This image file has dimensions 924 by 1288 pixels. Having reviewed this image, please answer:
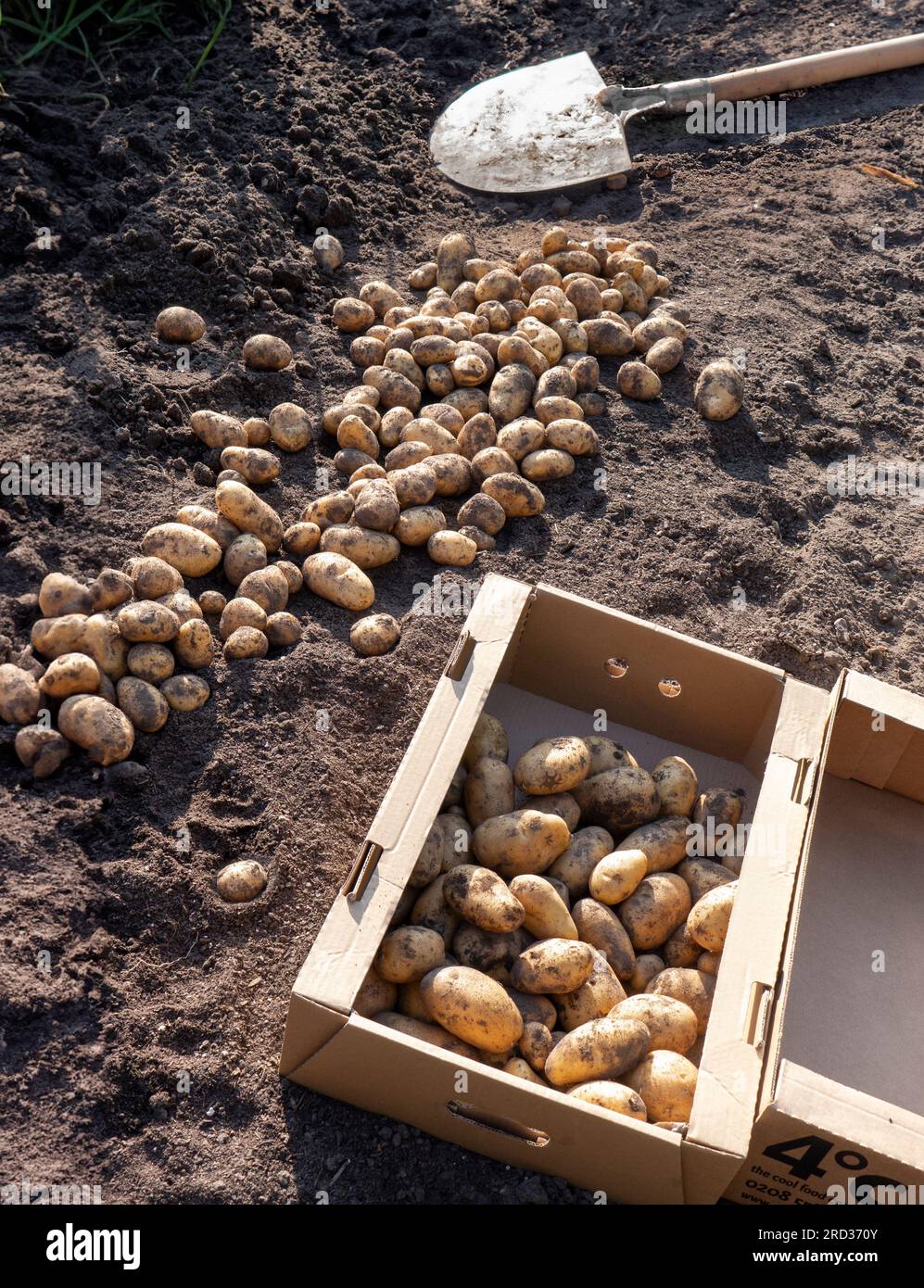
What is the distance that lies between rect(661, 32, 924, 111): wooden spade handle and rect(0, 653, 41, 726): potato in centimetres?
336

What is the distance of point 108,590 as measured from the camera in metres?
2.12

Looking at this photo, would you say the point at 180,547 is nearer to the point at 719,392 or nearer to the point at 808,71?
the point at 719,392

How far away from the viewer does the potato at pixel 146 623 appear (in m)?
2.09

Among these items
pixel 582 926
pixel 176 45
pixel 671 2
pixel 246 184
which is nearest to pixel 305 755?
pixel 582 926

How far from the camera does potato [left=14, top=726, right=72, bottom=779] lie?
1.90 m

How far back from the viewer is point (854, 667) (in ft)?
8.07

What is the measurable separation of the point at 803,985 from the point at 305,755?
3.31ft

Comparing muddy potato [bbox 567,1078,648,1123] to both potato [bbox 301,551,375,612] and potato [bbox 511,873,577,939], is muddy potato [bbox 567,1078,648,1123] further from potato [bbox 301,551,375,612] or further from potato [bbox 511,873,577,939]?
potato [bbox 301,551,375,612]

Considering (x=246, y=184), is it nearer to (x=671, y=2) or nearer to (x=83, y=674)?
(x=83, y=674)

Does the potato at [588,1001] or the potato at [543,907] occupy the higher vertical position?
the potato at [543,907]

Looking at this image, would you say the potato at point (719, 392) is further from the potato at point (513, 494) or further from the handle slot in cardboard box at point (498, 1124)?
the handle slot in cardboard box at point (498, 1124)

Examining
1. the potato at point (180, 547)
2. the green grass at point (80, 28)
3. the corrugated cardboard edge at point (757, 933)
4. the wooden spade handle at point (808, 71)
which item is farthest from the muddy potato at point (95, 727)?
the wooden spade handle at point (808, 71)

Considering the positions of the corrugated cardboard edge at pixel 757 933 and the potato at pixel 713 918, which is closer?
the corrugated cardboard edge at pixel 757 933

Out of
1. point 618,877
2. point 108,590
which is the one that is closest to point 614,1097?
point 618,877
